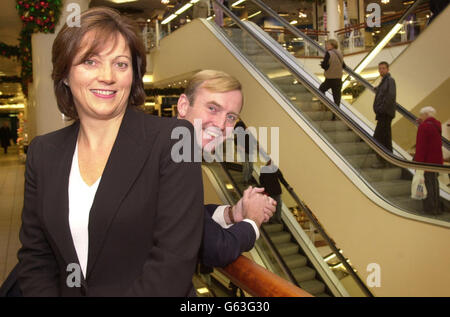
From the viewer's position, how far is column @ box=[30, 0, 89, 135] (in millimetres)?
7461

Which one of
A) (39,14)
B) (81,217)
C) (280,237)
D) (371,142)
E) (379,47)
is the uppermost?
(39,14)

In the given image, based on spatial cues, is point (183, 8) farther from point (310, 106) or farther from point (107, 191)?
point (107, 191)

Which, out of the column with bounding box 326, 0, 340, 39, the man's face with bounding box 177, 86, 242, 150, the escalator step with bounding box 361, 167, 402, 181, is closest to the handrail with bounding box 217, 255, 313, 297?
the man's face with bounding box 177, 86, 242, 150

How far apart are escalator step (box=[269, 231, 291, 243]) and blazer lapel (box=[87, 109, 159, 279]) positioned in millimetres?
5854

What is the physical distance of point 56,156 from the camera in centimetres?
122

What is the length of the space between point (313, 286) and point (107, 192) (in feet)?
21.5

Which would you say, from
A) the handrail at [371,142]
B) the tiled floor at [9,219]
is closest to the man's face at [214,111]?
the tiled floor at [9,219]

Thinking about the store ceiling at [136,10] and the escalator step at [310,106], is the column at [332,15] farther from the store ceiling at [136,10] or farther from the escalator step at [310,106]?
the escalator step at [310,106]

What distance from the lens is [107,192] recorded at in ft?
3.53

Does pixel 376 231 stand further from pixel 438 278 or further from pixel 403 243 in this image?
pixel 438 278

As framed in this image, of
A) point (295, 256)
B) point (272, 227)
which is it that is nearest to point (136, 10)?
point (272, 227)

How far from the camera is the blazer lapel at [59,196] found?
1113 millimetres
